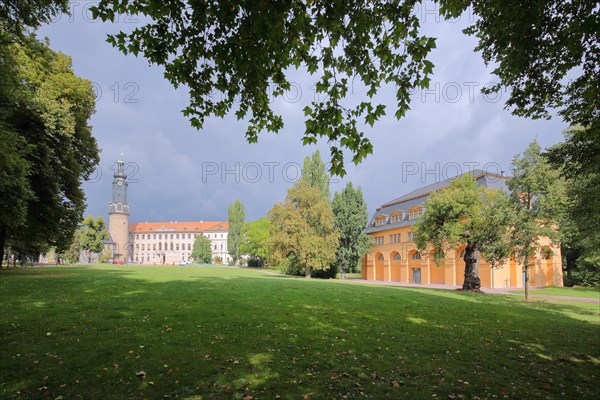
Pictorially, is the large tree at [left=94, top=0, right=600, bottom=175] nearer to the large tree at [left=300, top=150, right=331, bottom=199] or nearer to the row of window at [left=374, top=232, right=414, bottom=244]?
the row of window at [left=374, top=232, right=414, bottom=244]

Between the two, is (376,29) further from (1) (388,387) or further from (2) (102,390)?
(2) (102,390)

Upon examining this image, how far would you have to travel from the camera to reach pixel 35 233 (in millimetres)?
24891

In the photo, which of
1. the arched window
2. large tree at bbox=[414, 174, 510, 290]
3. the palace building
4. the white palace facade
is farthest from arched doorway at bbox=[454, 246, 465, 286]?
the white palace facade

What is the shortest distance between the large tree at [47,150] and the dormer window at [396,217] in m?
42.9

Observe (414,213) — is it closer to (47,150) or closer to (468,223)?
(468,223)

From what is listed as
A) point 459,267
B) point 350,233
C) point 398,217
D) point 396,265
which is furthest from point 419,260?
point 350,233

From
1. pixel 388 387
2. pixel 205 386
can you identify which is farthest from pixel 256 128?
pixel 388 387

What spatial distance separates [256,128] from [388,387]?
5.24m

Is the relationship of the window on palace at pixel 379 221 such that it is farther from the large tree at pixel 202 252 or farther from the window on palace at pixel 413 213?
the large tree at pixel 202 252

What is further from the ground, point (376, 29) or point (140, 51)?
point (376, 29)

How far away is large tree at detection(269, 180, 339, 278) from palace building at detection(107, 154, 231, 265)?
330 ft

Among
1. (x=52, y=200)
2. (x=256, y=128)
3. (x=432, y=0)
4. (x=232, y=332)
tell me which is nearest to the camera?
(x=432, y=0)

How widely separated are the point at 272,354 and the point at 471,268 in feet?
95.0

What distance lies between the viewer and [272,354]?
704 centimetres
